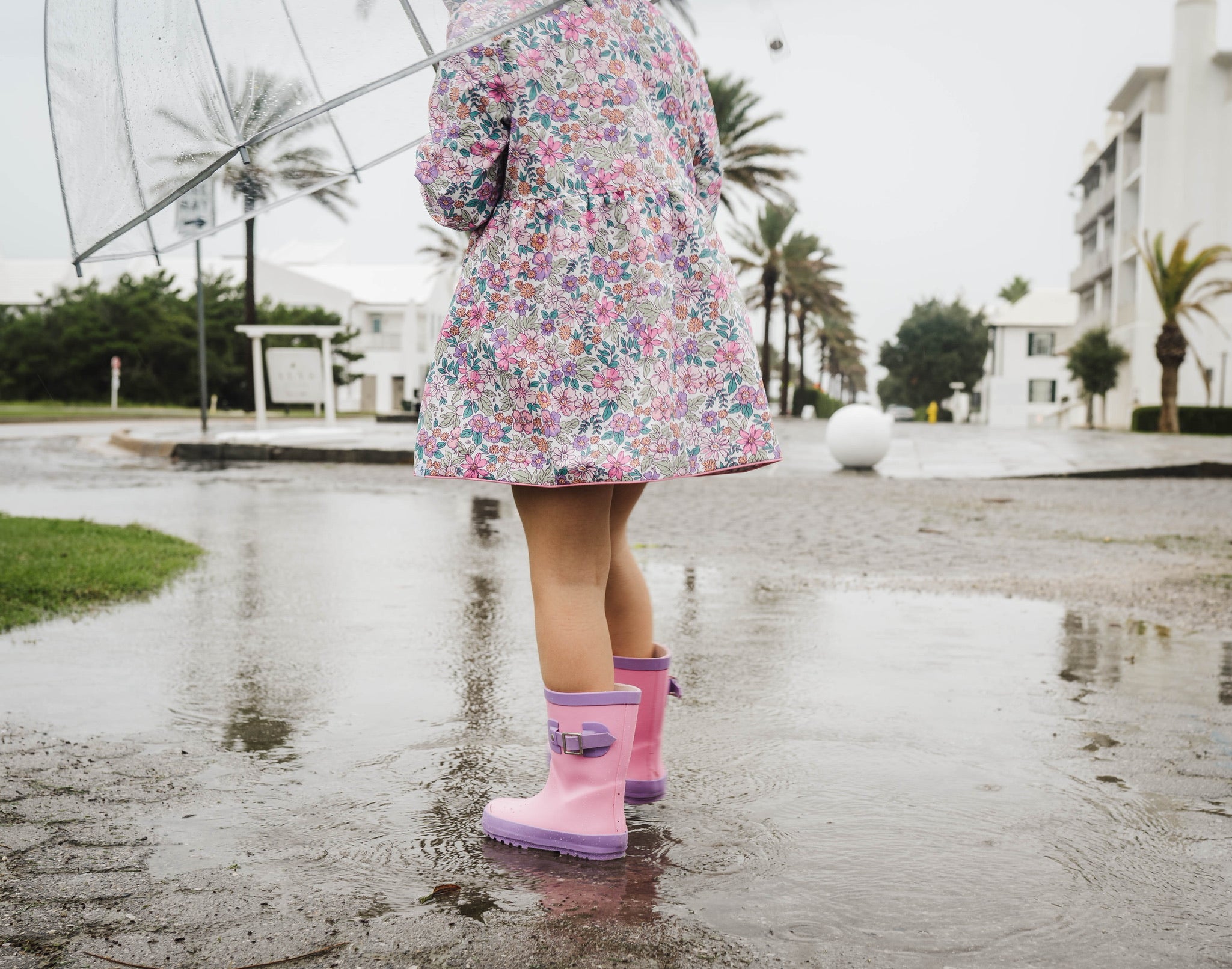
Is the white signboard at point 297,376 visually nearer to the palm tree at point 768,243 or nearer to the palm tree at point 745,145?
the palm tree at point 745,145

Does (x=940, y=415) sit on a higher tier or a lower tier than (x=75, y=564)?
higher

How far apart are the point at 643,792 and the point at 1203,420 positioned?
34984mm

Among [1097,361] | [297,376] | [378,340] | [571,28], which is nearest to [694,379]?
[571,28]

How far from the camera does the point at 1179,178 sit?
40531mm

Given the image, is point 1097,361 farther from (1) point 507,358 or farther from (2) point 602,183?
(1) point 507,358

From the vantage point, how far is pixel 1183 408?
33406 mm

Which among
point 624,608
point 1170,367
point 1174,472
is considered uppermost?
point 1170,367

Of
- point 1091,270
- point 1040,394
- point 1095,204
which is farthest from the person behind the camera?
point 1040,394

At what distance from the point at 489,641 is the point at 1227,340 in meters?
41.5

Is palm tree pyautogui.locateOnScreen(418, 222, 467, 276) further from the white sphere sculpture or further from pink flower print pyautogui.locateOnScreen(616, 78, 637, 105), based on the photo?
pink flower print pyautogui.locateOnScreen(616, 78, 637, 105)

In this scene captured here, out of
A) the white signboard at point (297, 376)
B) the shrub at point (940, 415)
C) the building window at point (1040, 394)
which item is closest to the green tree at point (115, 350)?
the white signboard at point (297, 376)

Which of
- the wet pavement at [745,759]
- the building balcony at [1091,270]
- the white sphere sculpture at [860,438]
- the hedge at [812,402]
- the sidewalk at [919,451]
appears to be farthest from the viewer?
the hedge at [812,402]

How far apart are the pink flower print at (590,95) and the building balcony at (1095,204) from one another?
50821mm

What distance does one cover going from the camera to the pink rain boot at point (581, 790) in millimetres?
2092
